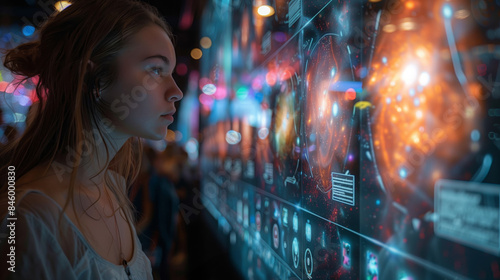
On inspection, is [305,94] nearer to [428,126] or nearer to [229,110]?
[428,126]

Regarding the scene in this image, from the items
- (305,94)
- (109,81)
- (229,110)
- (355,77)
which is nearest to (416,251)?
(355,77)

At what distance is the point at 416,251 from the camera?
689 mm

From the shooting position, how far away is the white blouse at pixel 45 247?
2.44ft

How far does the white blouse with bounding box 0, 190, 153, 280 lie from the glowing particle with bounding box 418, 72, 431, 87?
901 millimetres

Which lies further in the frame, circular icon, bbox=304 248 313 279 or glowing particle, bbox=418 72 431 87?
circular icon, bbox=304 248 313 279

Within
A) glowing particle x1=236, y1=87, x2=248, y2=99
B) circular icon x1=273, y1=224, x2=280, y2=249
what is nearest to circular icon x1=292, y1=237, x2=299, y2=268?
circular icon x1=273, y1=224, x2=280, y2=249

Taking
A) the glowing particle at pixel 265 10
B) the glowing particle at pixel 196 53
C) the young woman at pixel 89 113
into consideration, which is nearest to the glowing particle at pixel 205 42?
the glowing particle at pixel 196 53

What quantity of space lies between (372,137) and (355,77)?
0.20 m

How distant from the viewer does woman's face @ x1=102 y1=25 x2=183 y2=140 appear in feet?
3.28

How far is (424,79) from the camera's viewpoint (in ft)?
2.20

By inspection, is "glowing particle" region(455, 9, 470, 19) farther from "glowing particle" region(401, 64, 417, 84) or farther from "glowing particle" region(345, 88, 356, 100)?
"glowing particle" region(345, 88, 356, 100)

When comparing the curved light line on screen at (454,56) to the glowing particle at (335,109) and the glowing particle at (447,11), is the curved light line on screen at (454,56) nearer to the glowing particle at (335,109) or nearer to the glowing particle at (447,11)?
the glowing particle at (447,11)

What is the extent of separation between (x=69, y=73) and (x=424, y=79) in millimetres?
924

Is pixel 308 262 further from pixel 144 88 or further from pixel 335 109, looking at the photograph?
pixel 144 88
